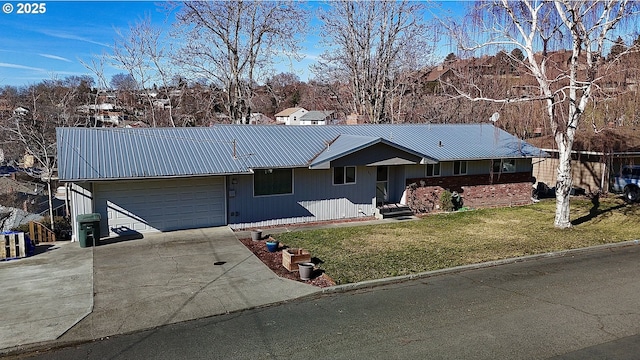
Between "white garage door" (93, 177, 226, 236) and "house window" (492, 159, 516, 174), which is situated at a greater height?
"house window" (492, 159, 516, 174)

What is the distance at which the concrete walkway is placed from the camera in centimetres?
843

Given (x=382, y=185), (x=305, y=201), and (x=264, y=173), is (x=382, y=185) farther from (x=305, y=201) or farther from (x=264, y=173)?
(x=264, y=173)

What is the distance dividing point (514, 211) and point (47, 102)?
3225 centimetres

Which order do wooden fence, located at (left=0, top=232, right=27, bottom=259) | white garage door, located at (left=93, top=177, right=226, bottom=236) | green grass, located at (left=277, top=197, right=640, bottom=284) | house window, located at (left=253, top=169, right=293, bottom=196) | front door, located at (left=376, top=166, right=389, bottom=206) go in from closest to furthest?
wooden fence, located at (left=0, top=232, right=27, bottom=259) → green grass, located at (left=277, top=197, right=640, bottom=284) → white garage door, located at (left=93, top=177, right=226, bottom=236) → house window, located at (left=253, top=169, right=293, bottom=196) → front door, located at (left=376, top=166, right=389, bottom=206)

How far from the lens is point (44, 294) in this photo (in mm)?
10172

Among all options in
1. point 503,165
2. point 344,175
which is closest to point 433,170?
point 503,165

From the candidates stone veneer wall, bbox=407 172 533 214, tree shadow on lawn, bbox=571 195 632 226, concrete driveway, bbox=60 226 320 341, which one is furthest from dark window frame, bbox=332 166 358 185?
tree shadow on lawn, bbox=571 195 632 226

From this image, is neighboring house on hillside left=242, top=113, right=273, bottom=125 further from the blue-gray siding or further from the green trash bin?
the green trash bin

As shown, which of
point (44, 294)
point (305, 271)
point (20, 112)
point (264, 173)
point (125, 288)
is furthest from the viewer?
point (20, 112)

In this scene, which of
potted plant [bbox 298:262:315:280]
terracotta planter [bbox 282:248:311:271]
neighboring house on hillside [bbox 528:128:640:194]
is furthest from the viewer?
neighboring house on hillside [bbox 528:128:640:194]

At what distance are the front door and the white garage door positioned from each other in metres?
6.90

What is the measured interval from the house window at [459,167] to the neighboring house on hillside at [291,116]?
50105mm

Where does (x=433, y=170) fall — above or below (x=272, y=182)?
above

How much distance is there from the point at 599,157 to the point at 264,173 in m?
21.2
